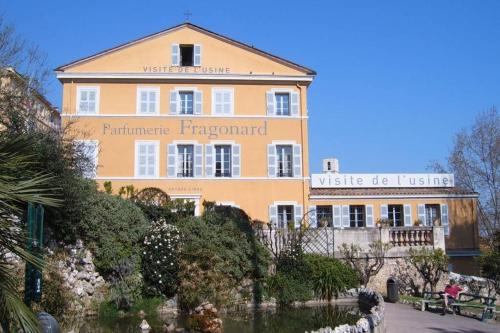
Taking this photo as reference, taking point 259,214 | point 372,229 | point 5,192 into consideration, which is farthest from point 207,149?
point 5,192

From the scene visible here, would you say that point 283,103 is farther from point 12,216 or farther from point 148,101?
point 12,216

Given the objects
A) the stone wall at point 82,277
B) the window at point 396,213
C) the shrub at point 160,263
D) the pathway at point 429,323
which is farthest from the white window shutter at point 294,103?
the stone wall at point 82,277

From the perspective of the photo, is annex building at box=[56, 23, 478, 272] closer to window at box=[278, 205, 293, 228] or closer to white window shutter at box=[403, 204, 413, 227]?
window at box=[278, 205, 293, 228]

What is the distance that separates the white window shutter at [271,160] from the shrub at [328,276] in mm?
7951

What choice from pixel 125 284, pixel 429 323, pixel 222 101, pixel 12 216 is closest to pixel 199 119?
pixel 222 101

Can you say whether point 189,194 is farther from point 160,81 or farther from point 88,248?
point 88,248

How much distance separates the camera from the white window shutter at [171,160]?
2569 cm

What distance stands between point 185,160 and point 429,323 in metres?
16.1

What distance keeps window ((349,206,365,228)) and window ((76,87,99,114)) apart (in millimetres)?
13952

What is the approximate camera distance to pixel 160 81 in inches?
1045

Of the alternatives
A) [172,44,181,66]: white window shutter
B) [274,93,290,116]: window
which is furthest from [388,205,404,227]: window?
[172,44,181,66]: white window shutter

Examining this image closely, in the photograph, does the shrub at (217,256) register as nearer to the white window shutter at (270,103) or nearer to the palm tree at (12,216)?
the white window shutter at (270,103)

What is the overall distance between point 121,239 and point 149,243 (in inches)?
32.0

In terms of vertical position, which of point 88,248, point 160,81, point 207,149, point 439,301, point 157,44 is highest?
point 157,44
